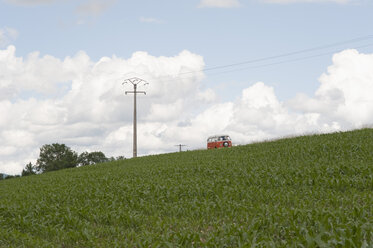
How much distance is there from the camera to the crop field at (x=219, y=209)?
8.92 m

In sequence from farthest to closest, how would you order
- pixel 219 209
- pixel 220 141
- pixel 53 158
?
pixel 53 158 → pixel 220 141 → pixel 219 209

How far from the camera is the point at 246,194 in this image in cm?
1463

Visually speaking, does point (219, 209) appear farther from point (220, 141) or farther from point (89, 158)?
point (89, 158)

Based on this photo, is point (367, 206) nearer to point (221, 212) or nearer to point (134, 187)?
point (221, 212)

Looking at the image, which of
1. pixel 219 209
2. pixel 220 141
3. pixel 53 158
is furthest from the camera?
pixel 53 158

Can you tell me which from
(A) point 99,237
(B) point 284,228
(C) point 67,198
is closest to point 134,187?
(C) point 67,198

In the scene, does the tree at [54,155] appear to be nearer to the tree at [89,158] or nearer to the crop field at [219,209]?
the tree at [89,158]

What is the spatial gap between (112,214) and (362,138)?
65.6 feet

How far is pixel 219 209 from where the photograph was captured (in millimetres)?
12852

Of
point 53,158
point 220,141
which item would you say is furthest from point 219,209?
point 53,158

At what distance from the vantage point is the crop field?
8.92 meters

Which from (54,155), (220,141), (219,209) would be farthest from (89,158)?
(219,209)

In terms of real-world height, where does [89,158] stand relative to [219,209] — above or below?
above

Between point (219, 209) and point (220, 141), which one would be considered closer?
point (219, 209)
